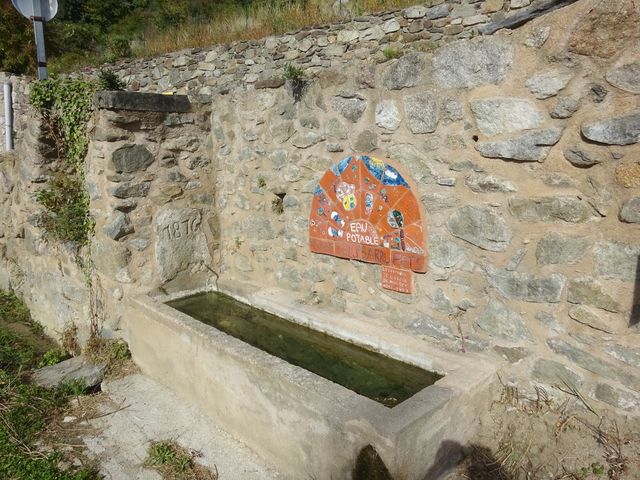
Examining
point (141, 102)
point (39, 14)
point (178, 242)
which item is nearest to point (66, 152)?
point (141, 102)

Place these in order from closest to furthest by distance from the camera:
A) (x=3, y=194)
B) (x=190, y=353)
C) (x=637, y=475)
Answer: (x=637, y=475) < (x=190, y=353) < (x=3, y=194)

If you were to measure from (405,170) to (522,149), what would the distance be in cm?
64

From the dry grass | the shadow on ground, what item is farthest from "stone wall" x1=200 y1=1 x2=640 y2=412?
the dry grass

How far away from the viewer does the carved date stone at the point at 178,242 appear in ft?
11.7

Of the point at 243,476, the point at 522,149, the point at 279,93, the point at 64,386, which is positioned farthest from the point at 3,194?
the point at 522,149

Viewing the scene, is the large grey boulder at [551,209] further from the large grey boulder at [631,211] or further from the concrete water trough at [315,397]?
the concrete water trough at [315,397]

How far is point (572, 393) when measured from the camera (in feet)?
6.79

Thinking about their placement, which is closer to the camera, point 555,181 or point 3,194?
point 555,181

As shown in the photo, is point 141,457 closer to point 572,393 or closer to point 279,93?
point 572,393

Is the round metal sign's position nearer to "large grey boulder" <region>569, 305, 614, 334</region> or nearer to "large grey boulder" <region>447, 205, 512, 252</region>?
"large grey boulder" <region>447, 205, 512, 252</region>

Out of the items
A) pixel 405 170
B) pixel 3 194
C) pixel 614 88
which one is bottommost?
pixel 3 194

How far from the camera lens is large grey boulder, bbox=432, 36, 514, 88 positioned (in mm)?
2127

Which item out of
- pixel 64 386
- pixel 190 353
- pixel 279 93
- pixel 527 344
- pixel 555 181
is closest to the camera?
pixel 555 181

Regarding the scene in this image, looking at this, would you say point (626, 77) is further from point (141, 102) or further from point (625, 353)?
point (141, 102)
